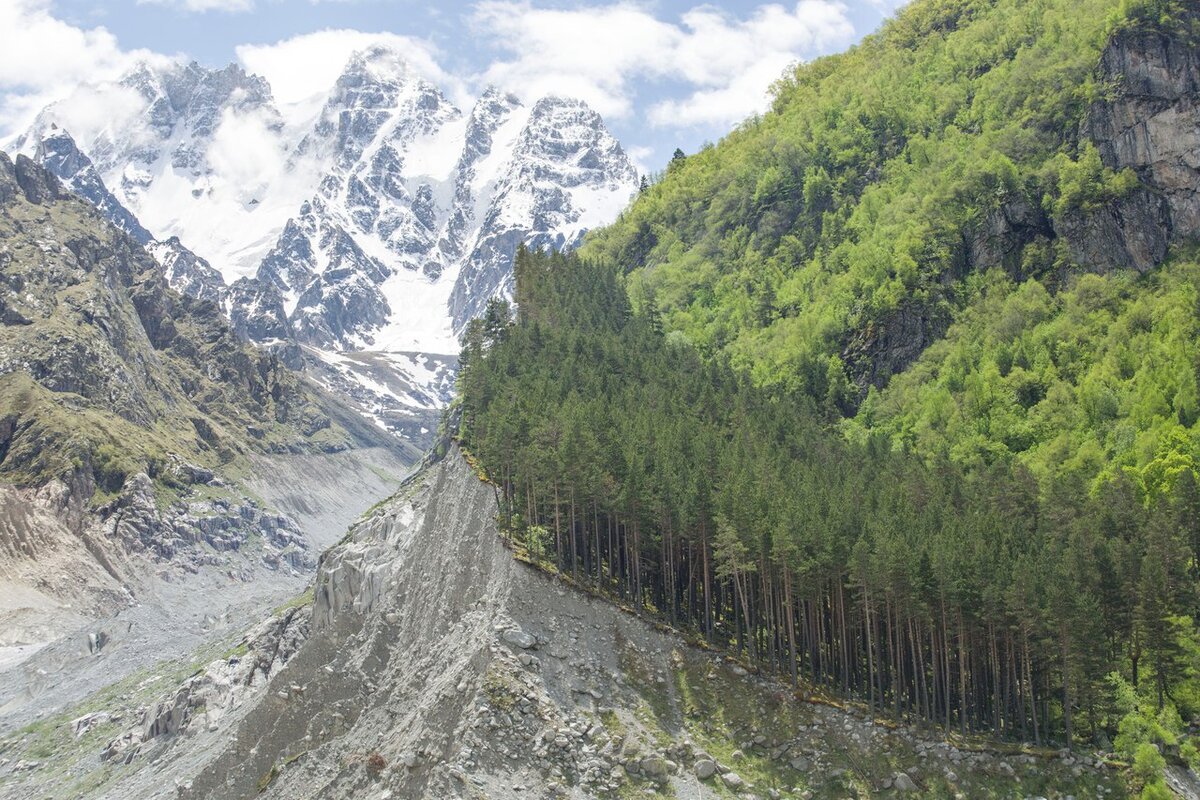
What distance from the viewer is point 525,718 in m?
71.8

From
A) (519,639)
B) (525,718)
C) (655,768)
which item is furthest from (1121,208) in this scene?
(525,718)

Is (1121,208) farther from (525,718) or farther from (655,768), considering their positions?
(525,718)

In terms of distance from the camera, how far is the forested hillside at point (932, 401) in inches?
3046

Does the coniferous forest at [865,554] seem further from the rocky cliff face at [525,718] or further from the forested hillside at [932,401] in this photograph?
the rocky cliff face at [525,718]

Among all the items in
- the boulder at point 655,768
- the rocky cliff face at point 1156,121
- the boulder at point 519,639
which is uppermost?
the rocky cliff face at point 1156,121

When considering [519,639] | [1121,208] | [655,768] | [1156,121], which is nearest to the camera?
[655,768]

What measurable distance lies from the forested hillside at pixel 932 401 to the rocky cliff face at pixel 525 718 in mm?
4201

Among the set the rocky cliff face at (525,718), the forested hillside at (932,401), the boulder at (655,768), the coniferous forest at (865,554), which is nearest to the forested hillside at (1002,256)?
the forested hillside at (932,401)

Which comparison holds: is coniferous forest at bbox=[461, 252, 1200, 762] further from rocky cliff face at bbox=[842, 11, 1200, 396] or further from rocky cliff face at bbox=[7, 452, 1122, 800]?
rocky cliff face at bbox=[842, 11, 1200, 396]

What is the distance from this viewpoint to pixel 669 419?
10588 cm

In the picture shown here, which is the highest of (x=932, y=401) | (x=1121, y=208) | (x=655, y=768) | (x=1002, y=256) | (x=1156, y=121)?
(x=1156, y=121)

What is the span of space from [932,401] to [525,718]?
78.4 meters

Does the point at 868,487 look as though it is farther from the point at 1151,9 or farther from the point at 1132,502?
the point at 1151,9

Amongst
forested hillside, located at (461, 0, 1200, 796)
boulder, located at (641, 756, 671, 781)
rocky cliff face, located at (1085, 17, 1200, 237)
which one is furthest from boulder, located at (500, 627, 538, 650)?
rocky cliff face, located at (1085, 17, 1200, 237)
